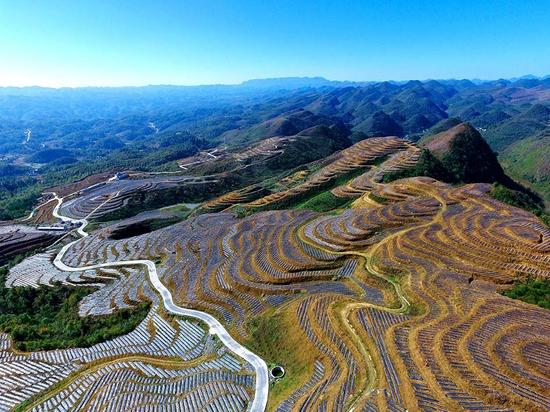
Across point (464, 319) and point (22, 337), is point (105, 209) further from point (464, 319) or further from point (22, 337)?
point (464, 319)

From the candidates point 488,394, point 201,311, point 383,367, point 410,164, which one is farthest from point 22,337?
point 410,164

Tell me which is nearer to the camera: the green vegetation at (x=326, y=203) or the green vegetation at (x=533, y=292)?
the green vegetation at (x=533, y=292)

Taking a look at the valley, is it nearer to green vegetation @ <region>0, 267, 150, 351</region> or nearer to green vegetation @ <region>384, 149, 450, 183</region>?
green vegetation @ <region>0, 267, 150, 351</region>

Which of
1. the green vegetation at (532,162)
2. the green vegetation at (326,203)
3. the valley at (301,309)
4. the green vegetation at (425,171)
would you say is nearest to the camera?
the valley at (301,309)

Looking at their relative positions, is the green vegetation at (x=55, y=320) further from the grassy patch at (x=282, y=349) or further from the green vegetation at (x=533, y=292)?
the green vegetation at (x=533, y=292)

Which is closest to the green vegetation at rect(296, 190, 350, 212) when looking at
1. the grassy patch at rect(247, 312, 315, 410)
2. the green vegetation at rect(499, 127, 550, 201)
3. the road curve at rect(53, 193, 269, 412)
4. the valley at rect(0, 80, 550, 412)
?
the valley at rect(0, 80, 550, 412)

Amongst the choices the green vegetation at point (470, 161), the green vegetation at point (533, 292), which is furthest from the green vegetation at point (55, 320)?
the green vegetation at point (470, 161)
